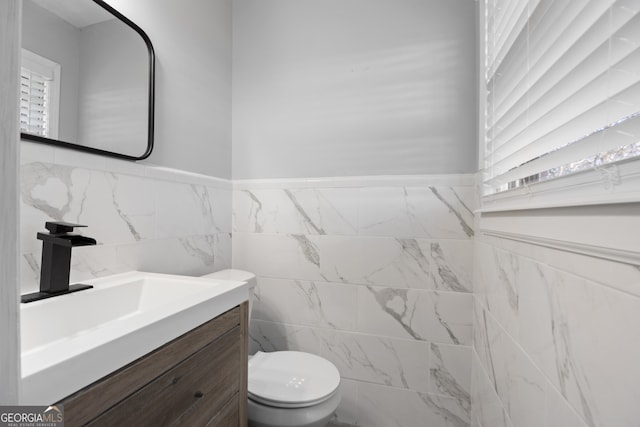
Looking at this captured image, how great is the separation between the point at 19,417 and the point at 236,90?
1.86 meters

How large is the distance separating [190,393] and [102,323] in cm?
40

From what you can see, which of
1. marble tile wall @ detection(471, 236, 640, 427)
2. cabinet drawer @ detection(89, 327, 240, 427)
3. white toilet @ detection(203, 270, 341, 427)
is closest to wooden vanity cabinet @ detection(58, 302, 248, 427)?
cabinet drawer @ detection(89, 327, 240, 427)

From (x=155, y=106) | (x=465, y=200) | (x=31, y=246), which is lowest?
(x=31, y=246)

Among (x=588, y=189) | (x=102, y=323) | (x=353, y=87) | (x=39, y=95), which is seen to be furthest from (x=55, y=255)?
(x=353, y=87)

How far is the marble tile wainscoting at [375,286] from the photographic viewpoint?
1441 millimetres

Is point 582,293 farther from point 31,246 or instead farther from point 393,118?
point 31,246

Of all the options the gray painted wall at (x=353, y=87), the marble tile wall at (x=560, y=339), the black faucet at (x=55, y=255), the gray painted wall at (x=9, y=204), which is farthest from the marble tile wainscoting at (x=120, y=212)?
the marble tile wall at (x=560, y=339)

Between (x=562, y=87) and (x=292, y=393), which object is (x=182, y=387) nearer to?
(x=292, y=393)

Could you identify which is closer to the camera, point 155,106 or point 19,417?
point 19,417

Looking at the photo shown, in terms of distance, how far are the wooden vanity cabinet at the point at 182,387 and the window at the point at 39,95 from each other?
2.51 ft

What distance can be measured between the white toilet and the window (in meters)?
1.15

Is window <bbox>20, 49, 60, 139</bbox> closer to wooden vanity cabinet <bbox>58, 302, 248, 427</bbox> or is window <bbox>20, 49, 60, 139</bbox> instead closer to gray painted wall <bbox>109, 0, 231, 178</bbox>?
gray painted wall <bbox>109, 0, 231, 178</bbox>

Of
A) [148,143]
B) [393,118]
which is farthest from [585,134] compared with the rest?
[148,143]

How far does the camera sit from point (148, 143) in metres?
1.24
